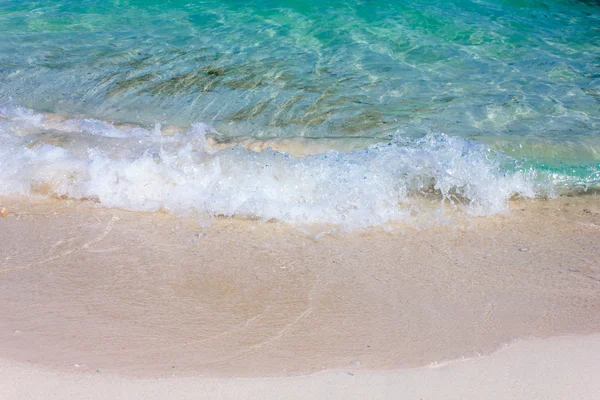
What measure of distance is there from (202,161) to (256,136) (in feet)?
2.88

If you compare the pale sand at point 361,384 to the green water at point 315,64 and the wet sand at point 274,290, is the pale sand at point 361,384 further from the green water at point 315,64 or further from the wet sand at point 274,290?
the green water at point 315,64

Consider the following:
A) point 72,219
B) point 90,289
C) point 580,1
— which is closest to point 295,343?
point 90,289

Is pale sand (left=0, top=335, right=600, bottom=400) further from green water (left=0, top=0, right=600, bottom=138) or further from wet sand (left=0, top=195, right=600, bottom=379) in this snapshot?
green water (left=0, top=0, right=600, bottom=138)

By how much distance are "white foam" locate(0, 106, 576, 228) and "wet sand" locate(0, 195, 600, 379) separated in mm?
157

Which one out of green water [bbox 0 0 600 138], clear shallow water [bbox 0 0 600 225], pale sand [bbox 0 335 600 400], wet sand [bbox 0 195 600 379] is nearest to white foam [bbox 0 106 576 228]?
clear shallow water [bbox 0 0 600 225]

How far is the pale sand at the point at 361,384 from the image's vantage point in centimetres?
221

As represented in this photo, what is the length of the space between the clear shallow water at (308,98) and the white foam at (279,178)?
13 mm

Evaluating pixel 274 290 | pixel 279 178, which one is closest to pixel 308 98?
pixel 279 178

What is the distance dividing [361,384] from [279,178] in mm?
1892

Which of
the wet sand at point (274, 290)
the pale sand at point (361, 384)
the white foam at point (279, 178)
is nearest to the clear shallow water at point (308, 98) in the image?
the white foam at point (279, 178)

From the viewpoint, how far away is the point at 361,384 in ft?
7.45

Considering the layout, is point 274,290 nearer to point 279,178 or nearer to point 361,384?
point 361,384

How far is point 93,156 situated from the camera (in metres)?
4.17

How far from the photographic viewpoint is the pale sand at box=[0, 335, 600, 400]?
87.0 inches
